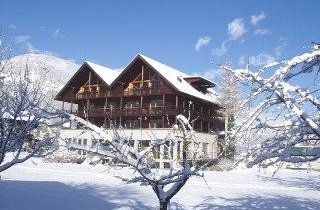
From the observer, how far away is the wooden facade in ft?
130

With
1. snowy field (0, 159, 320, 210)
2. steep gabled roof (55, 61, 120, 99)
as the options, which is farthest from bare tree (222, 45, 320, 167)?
steep gabled roof (55, 61, 120, 99)

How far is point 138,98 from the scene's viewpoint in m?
42.6

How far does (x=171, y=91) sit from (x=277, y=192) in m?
21.0

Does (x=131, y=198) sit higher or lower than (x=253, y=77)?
lower

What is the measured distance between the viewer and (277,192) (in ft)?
62.0

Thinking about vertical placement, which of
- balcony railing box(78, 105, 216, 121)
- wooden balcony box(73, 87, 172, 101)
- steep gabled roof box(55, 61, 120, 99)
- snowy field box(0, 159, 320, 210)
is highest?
steep gabled roof box(55, 61, 120, 99)

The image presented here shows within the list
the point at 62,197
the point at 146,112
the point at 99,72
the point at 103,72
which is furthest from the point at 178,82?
the point at 62,197

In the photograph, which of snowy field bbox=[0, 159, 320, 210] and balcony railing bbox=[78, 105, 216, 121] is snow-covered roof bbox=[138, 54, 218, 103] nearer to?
balcony railing bbox=[78, 105, 216, 121]

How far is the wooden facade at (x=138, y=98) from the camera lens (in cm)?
3956

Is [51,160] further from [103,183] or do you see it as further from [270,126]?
[270,126]

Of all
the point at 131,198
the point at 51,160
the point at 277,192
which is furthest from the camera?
the point at 51,160

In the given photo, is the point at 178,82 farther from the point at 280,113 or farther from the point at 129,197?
the point at 280,113

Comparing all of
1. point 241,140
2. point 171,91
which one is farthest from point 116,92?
point 241,140

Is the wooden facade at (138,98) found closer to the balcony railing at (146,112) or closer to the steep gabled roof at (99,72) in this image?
the balcony railing at (146,112)
